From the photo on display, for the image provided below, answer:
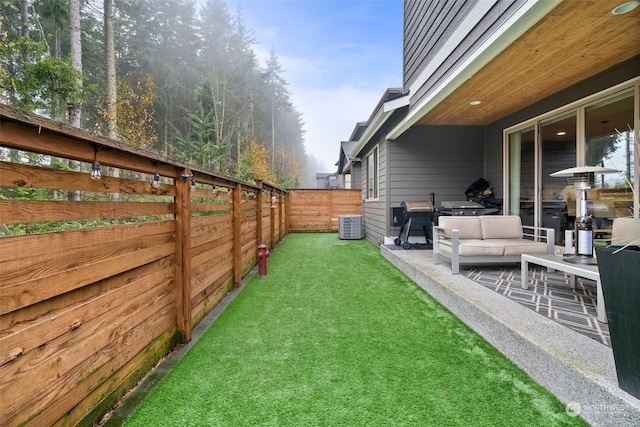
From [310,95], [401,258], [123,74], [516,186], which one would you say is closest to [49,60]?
[401,258]

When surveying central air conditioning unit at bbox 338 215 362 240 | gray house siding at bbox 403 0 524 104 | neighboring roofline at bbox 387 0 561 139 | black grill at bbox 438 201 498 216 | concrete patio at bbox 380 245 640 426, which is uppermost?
gray house siding at bbox 403 0 524 104

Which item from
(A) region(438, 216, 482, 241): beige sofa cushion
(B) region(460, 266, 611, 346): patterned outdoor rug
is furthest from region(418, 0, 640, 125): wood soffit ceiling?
(B) region(460, 266, 611, 346): patterned outdoor rug

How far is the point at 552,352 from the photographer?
6.00ft

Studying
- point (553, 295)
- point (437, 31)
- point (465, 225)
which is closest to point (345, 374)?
point (553, 295)

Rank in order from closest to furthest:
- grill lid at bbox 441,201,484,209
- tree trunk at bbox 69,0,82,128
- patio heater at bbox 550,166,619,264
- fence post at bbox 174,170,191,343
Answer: fence post at bbox 174,170,191,343, patio heater at bbox 550,166,619,264, grill lid at bbox 441,201,484,209, tree trunk at bbox 69,0,82,128

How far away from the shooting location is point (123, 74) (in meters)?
14.4

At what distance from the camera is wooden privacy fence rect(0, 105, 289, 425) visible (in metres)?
1.12

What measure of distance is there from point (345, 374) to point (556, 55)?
3.76 metres

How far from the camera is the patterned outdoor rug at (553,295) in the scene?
227 cm

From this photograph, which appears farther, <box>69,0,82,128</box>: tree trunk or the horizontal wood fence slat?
<box>69,0,82,128</box>: tree trunk

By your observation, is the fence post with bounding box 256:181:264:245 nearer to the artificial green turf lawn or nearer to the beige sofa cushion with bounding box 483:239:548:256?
the artificial green turf lawn

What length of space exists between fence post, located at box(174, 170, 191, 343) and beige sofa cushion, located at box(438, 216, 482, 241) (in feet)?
10.8

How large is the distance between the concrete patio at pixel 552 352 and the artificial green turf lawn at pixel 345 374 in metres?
0.08

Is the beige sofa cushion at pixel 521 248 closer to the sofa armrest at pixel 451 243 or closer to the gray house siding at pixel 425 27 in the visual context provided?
the sofa armrest at pixel 451 243
